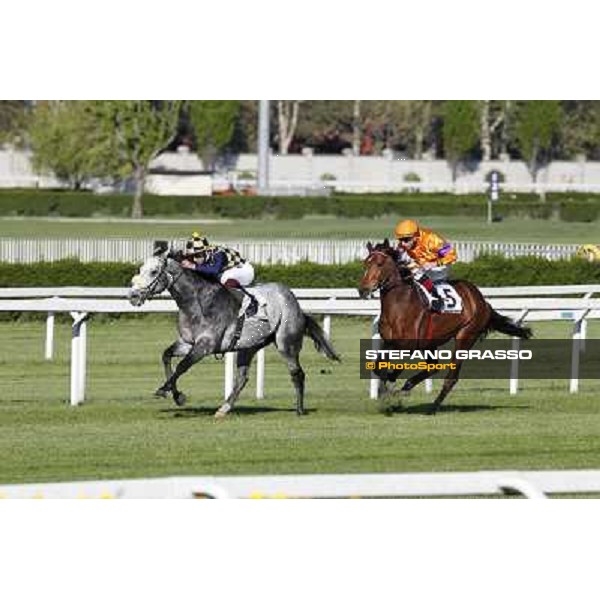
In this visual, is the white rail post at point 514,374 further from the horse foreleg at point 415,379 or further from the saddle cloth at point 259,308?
the saddle cloth at point 259,308

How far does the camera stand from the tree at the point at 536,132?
63.0 metres

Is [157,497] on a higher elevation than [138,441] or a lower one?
higher

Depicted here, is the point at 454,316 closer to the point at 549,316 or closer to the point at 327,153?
the point at 549,316

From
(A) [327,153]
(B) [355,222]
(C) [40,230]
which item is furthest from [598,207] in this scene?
(A) [327,153]

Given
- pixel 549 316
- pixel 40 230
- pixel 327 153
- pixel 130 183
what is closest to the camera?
pixel 549 316

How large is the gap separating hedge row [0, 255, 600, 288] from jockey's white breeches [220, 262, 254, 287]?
9.69 meters

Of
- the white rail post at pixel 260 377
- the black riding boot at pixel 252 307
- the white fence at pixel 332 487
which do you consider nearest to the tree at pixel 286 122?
the white rail post at pixel 260 377

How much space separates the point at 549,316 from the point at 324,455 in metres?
4.59

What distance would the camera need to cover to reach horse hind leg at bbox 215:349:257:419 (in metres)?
12.7

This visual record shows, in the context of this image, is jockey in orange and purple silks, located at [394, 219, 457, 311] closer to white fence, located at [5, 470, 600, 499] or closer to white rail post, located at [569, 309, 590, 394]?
→ white rail post, located at [569, 309, 590, 394]

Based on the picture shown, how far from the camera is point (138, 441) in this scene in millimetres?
11172

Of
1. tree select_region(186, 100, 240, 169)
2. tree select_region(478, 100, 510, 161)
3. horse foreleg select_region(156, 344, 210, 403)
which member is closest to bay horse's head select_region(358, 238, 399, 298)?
horse foreleg select_region(156, 344, 210, 403)

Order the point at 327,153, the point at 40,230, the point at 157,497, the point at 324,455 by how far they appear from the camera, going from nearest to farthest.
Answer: the point at 157,497 → the point at 324,455 → the point at 40,230 → the point at 327,153

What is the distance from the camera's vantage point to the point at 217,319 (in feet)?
42.8
